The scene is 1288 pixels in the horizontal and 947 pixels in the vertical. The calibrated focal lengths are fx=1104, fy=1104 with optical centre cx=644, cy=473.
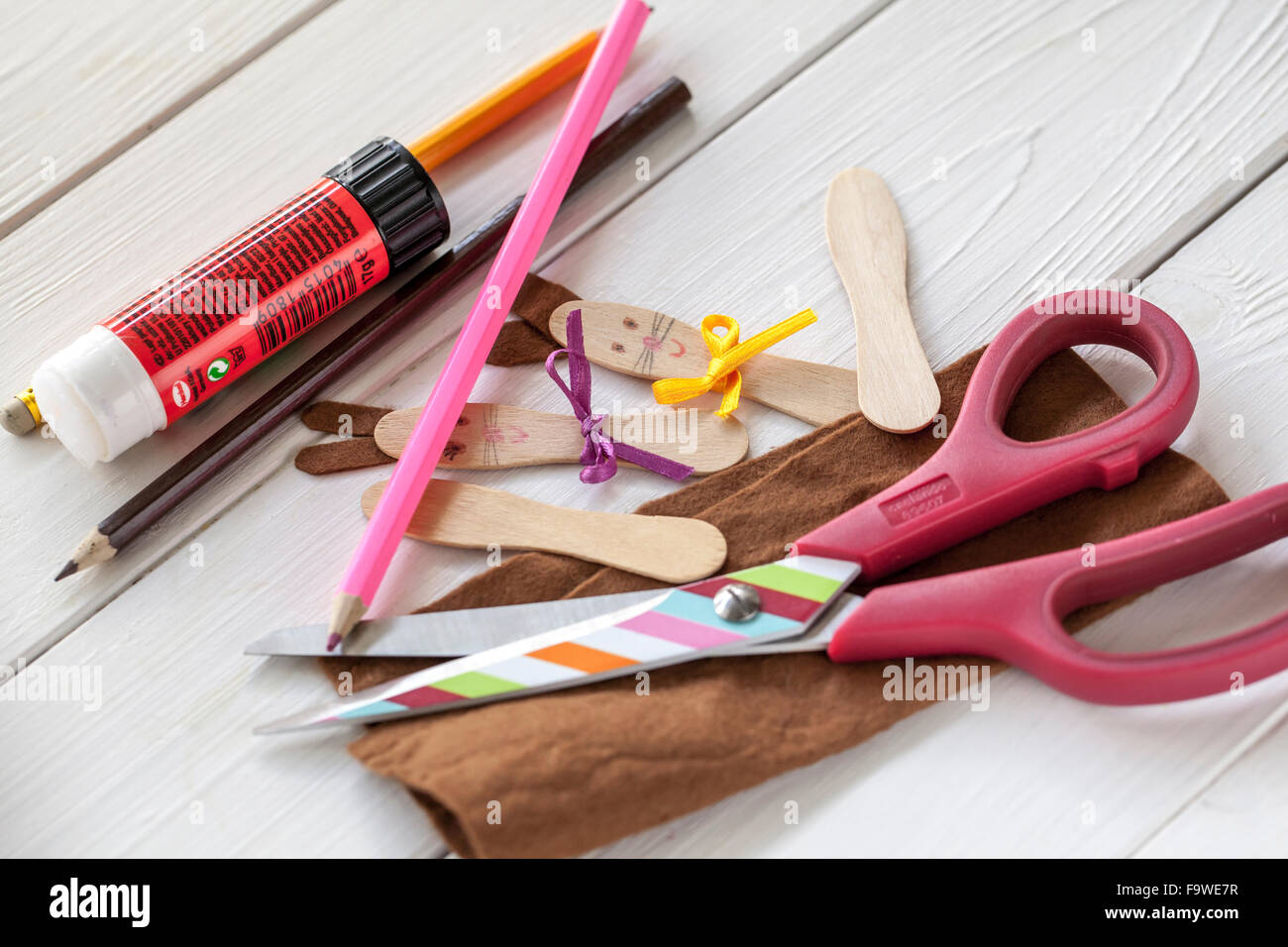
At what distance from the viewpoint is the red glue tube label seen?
770 mm

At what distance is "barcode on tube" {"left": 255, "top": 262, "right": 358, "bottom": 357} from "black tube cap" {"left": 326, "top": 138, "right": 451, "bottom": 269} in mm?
41

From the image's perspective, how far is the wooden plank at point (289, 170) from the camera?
Result: 0.80 meters

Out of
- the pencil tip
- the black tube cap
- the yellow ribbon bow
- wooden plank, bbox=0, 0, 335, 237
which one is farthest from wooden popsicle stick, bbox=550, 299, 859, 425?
wooden plank, bbox=0, 0, 335, 237

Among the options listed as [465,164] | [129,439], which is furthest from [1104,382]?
[129,439]

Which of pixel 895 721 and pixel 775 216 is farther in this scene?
pixel 775 216

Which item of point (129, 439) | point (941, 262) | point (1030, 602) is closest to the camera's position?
point (1030, 602)

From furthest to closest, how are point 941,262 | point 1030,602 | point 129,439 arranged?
point 941,262 < point 129,439 < point 1030,602

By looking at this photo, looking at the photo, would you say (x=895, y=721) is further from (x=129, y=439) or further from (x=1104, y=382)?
(x=129, y=439)

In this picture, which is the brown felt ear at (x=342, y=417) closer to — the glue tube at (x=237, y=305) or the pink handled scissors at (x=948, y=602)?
the glue tube at (x=237, y=305)

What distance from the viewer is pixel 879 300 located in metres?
0.84

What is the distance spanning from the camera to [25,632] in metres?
0.75

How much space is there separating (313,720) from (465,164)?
0.49 m

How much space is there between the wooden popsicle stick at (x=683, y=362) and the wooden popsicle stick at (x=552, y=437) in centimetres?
4

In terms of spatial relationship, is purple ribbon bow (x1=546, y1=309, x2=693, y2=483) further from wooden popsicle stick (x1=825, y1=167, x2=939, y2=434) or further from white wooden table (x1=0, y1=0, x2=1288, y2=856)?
wooden popsicle stick (x1=825, y1=167, x2=939, y2=434)
